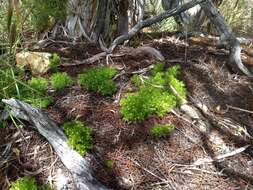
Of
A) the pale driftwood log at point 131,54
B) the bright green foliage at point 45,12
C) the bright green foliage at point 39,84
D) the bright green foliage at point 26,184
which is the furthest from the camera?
the bright green foliage at point 45,12

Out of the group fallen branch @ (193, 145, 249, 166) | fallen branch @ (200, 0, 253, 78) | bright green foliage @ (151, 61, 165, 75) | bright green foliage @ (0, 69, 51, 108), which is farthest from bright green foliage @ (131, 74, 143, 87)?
fallen branch @ (200, 0, 253, 78)

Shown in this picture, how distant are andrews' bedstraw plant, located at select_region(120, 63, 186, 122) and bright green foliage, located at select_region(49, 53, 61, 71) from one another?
713 millimetres

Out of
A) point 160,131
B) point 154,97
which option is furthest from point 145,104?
point 160,131

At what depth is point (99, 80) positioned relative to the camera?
120 inches

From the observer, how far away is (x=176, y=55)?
369 cm

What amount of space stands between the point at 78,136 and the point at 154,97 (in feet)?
2.10

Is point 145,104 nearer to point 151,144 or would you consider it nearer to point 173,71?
point 151,144

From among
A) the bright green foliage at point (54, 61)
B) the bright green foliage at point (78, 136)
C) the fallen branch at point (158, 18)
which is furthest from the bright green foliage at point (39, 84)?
the fallen branch at point (158, 18)

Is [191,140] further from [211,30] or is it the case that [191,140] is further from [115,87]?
[211,30]

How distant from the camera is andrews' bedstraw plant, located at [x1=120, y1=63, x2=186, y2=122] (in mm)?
2775

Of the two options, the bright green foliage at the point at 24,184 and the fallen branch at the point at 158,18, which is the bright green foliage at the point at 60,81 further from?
the bright green foliage at the point at 24,184

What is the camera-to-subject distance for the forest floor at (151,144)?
8.09 feet

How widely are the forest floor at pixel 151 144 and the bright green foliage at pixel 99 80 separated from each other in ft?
0.16

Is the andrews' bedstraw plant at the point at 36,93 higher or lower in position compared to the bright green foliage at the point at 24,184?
higher
